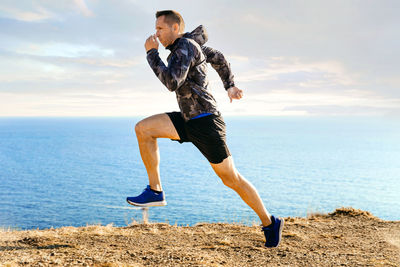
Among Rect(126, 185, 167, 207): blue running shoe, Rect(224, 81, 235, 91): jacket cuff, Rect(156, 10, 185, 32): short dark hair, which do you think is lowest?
Rect(126, 185, 167, 207): blue running shoe

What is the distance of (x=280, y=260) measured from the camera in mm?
4262

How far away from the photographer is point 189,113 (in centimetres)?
372

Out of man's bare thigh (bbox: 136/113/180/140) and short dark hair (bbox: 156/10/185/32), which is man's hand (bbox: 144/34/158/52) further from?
man's bare thigh (bbox: 136/113/180/140)

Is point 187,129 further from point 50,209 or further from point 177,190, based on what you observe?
point 177,190

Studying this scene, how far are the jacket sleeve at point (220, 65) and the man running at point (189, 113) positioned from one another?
12.7 inches

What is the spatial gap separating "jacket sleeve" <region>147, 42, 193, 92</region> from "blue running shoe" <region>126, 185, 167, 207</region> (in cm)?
143

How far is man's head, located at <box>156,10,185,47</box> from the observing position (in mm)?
3684

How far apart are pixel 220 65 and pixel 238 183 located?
60.9 inches

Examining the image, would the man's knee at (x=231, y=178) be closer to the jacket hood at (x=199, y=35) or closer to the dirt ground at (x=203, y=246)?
the dirt ground at (x=203, y=246)

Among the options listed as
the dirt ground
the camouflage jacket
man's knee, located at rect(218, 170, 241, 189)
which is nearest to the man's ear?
the camouflage jacket

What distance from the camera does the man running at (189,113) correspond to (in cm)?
348

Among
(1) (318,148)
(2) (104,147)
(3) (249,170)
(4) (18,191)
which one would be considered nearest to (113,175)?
(4) (18,191)

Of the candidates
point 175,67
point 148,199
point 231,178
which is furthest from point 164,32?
point 148,199

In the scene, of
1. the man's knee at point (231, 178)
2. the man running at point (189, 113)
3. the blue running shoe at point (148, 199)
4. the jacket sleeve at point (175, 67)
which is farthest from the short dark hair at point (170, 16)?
the blue running shoe at point (148, 199)
